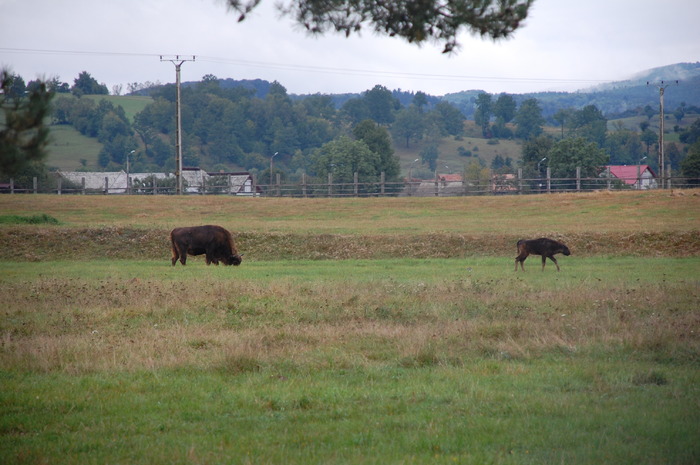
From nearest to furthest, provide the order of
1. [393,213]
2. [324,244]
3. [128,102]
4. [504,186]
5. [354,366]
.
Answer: [354,366] → [324,244] → [393,213] → [504,186] → [128,102]

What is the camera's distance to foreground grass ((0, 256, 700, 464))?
21.8ft

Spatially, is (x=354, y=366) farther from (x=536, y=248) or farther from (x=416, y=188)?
(x=416, y=188)

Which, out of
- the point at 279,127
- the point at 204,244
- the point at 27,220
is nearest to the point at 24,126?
the point at 204,244

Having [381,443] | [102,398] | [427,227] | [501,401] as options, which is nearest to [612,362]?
[501,401]

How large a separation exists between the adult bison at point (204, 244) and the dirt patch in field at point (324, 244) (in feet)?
10.5

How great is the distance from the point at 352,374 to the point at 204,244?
19217mm

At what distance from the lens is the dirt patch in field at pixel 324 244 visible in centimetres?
2964

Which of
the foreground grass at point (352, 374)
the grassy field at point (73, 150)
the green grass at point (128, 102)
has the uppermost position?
the green grass at point (128, 102)

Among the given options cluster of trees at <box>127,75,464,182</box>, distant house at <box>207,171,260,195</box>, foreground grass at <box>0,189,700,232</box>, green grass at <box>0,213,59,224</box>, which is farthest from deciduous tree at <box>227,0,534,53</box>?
cluster of trees at <box>127,75,464,182</box>

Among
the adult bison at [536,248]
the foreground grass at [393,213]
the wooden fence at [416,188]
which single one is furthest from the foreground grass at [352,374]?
the wooden fence at [416,188]

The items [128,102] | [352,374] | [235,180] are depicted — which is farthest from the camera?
[128,102]

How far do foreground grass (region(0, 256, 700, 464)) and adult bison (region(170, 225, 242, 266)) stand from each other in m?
10.3

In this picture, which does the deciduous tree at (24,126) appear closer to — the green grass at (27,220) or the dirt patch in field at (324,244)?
the dirt patch in field at (324,244)

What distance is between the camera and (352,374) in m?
9.44
